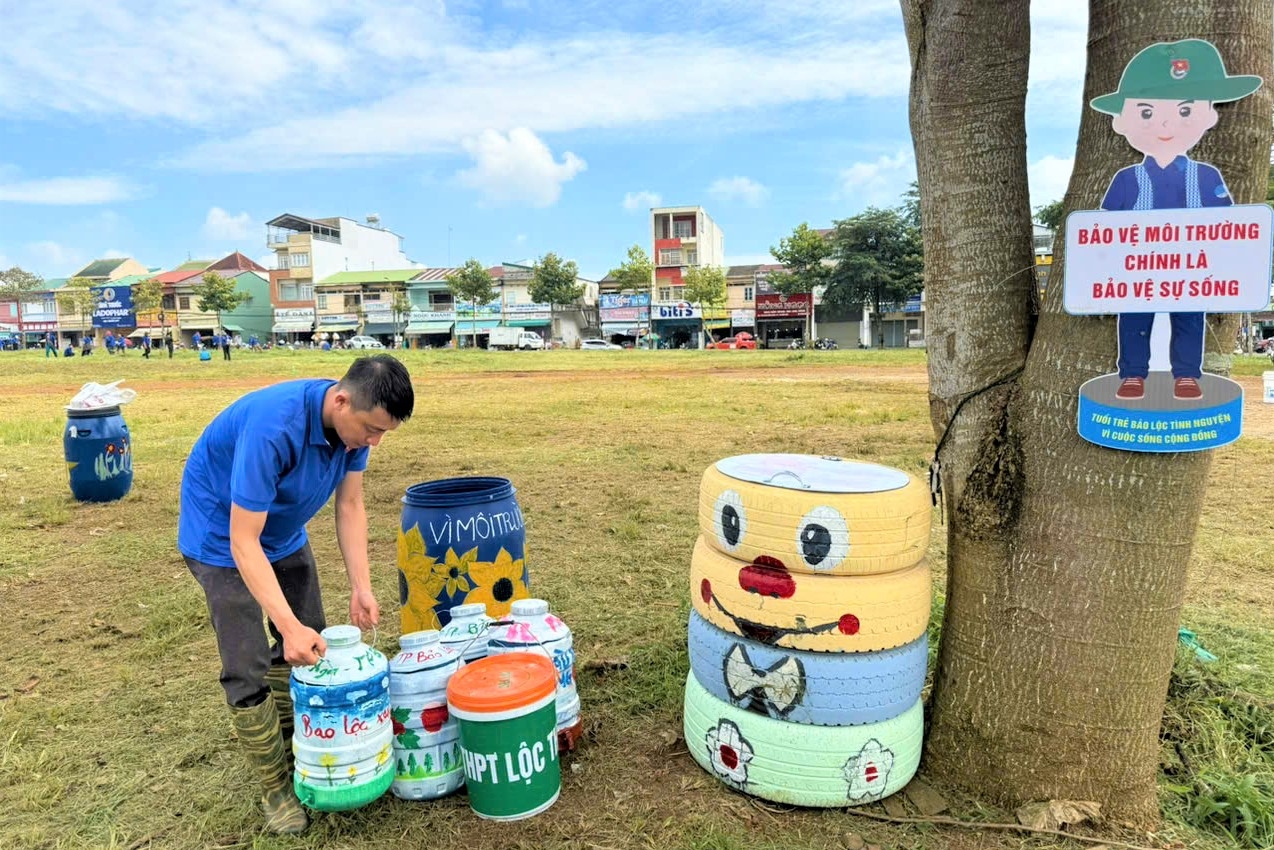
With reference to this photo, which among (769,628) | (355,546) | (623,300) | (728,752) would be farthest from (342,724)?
(623,300)

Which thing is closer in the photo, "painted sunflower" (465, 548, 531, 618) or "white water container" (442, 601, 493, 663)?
"white water container" (442, 601, 493, 663)

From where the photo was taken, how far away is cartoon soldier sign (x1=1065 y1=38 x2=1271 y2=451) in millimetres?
2094

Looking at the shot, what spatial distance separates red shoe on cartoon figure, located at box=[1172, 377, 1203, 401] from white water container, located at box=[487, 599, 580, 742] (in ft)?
7.07

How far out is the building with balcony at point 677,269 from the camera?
6062cm

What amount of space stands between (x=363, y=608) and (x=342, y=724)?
0.54m

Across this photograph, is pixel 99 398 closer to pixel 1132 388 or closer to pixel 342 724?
pixel 342 724

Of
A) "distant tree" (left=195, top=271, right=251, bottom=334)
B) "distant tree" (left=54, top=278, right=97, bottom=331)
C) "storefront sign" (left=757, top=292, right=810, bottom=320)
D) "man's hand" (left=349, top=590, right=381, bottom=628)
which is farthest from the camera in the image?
"distant tree" (left=54, top=278, right=97, bottom=331)

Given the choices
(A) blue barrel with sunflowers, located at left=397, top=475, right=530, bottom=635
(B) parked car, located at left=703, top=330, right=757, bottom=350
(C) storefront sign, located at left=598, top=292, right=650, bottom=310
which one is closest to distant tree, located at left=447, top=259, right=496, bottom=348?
(C) storefront sign, located at left=598, top=292, right=650, bottom=310

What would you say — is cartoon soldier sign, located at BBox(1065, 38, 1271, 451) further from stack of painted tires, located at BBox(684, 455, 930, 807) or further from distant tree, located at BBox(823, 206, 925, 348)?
distant tree, located at BBox(823, 206, 925, 348)

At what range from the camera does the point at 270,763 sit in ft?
8.46

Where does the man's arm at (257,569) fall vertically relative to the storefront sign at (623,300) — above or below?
below

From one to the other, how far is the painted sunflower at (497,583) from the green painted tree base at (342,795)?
920 millimetres

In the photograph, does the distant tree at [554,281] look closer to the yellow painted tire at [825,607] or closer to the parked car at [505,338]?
the parked car at [505,338]

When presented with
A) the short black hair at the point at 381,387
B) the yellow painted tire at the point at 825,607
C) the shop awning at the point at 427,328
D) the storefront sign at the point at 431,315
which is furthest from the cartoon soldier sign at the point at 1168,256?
the storefront sign at the point at 431,315
